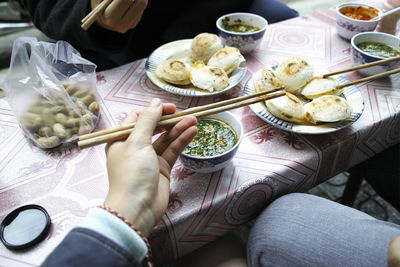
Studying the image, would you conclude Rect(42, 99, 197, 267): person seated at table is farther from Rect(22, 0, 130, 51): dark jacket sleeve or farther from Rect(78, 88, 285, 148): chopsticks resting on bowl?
Rect(22, 0, 130, 51): dark jacket sleeve

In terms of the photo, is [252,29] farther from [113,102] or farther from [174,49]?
[113,102]

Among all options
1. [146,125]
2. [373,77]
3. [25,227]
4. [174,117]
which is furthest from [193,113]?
[373,77]

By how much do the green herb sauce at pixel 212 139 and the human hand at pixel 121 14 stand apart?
0.58 m

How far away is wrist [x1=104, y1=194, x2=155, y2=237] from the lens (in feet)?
2.25

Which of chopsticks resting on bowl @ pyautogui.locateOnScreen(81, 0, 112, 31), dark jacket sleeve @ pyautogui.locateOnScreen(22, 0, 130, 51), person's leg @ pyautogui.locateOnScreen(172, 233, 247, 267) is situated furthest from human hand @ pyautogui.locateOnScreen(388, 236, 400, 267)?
dark jacket sleeve @ pyautogui.locateOnScreen(22, 0, 130, 51)

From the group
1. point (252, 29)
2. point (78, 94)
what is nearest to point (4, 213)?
point (78, 94)

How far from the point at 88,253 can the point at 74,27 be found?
112 centimetres

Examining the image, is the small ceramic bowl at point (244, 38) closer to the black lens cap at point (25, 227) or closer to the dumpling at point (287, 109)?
the dumpling at point (287, 109)

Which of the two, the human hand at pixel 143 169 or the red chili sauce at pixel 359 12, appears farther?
the red chili sauce at pixel 359 12

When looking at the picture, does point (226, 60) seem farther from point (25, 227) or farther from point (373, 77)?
point (25, 227)

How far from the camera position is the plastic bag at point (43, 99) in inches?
37.6

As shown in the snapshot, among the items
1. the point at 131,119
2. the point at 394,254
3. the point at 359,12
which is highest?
the point at 359,12

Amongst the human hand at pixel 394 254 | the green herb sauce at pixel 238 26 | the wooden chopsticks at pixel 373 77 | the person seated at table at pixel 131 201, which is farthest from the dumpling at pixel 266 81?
the human hand at pixel 394 254

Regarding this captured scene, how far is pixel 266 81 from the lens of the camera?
1.09m
